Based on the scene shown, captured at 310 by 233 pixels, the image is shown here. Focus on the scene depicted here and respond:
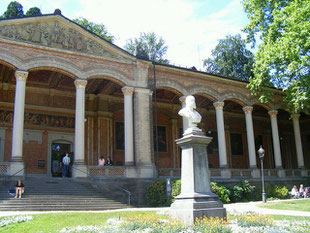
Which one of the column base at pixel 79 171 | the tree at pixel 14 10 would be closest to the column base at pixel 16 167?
the column base at pixel 79 171

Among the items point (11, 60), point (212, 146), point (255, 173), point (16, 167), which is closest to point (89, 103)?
point (11, 60)

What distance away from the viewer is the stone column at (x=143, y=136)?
21.0m

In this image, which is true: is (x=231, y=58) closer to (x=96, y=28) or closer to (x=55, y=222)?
(x=96, y=28)

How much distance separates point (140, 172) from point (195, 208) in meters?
12.2

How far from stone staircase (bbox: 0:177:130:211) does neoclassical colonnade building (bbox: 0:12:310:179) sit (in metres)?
1.38

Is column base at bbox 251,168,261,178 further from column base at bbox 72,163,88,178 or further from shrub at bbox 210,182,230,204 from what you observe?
column base at bbox 72,163,88,178

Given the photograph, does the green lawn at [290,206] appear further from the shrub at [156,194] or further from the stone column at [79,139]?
the stone column at [79,139]

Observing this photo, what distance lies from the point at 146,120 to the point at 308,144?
2405 cm

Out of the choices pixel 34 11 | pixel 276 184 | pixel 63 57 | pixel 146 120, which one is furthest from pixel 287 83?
pixel 34 11

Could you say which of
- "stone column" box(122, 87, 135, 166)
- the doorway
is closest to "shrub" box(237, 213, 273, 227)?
"stone column" box(122, 87, 135, 166)

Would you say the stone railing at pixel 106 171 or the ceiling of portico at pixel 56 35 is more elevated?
the ceiling of portico at pixel 56 35

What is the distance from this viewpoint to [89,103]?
86.4 ft

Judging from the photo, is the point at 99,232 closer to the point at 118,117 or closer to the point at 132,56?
the point at 132,56

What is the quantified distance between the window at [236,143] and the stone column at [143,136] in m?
14.2
